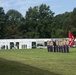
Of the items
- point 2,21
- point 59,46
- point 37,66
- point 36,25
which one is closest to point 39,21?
point 36,25

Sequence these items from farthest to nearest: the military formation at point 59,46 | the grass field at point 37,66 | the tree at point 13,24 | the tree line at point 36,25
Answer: the tree at point 13,24, the tree line at point 36,25, the military formation at point 59,46, the grass field at point 37,66

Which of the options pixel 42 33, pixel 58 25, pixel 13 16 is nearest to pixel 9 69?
pixel 42 33

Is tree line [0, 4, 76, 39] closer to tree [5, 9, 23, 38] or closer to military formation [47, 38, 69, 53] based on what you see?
tree [5, 9, 23, 38]

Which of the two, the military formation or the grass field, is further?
the military formation

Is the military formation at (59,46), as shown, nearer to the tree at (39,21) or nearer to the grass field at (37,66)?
the grass field at (37,66)

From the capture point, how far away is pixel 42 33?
346 feet

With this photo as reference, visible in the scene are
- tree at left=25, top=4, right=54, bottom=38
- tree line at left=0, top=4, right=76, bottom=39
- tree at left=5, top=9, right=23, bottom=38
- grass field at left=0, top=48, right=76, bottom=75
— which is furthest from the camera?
tree at left=5, top=9, right=23, bottom=38

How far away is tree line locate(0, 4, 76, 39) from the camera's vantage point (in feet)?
335

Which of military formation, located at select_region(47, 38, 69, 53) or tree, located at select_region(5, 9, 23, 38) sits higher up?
tree, located at select_region(5, 9, 23, 38)

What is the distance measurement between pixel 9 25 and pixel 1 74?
103 metres

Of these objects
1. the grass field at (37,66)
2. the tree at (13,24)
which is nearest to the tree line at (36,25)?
the tree at (13,24)

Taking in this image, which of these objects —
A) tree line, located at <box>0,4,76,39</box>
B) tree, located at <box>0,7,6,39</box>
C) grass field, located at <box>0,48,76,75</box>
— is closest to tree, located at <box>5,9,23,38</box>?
tree line, located at <box>0,4,76,39</box>

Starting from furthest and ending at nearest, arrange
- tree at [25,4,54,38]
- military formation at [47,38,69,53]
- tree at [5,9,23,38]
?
tree at [5,9,23,38] → tree at [25,4,54,38] → military formation at [47,38,69,53]

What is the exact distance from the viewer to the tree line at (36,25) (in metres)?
102
